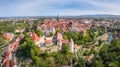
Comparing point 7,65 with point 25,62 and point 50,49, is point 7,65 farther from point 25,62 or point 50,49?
point 50,49

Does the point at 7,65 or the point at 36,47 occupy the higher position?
the point at 36,47

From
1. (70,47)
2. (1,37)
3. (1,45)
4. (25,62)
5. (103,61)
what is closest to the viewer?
(103,61)

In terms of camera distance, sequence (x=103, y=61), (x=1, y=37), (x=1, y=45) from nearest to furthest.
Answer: (x=103, y=61)
(x=1, y=45)
(x=1, y=37)

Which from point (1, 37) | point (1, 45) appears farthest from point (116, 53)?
point (1, 37)

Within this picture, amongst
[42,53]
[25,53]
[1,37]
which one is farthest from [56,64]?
[1,37]

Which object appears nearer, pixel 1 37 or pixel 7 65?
pixel 7 65

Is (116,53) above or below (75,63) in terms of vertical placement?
above

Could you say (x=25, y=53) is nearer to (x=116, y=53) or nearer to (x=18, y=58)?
(x=18, y=58)

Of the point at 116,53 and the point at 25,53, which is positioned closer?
the point at 116,53

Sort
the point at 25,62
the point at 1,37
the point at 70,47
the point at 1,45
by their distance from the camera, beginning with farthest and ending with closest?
the point at 1,37 → the point at 1,45 → the point at 70,47 → the point at 25,62
